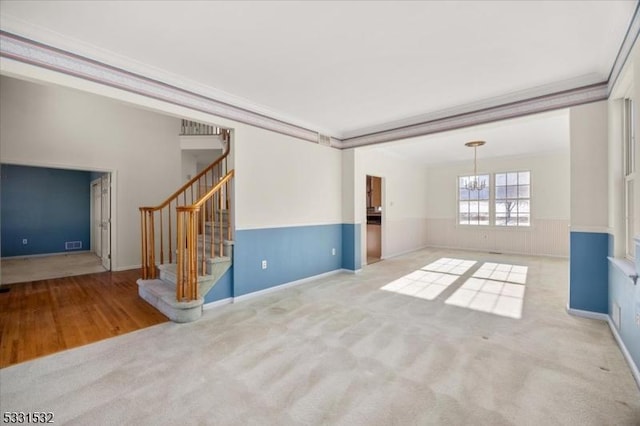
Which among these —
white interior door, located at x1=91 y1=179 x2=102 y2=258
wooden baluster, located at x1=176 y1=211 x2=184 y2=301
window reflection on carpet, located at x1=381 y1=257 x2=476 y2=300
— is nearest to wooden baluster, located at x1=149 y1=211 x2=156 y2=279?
wooden baluster, located at x1=176 y1=211 x2=184 y2=301

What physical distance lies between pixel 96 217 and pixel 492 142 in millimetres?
9340

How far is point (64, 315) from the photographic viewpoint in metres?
3.16

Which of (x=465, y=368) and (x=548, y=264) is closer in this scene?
(x=465, y=368)

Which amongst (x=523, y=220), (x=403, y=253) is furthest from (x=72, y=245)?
(x=523, y=220)

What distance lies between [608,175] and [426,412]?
10.4 ft

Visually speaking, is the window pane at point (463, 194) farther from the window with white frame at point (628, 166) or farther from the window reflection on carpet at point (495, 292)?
the window with white frame at point (628, 166)

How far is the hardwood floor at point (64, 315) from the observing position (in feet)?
8.20

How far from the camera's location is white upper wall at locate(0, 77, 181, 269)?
4574 millimetres

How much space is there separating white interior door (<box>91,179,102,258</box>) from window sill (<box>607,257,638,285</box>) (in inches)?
317

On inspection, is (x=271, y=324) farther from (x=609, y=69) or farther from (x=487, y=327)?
(x=609, y=69)

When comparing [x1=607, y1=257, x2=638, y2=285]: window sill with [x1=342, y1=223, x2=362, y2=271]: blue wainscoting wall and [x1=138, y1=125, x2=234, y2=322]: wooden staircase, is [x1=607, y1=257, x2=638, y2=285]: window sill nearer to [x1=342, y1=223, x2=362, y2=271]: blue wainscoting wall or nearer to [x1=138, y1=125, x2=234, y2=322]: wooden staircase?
[x1=342, y1=223, x2=362, y2=271]: blue wainscoting wall

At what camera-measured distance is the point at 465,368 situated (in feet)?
6.99

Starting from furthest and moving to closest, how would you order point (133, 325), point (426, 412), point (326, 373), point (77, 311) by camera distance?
point (77, 311), point (133, 325), point (326, 373), point (426, 412)

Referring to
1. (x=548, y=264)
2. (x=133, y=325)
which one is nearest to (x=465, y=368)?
(x=133, y=325)
